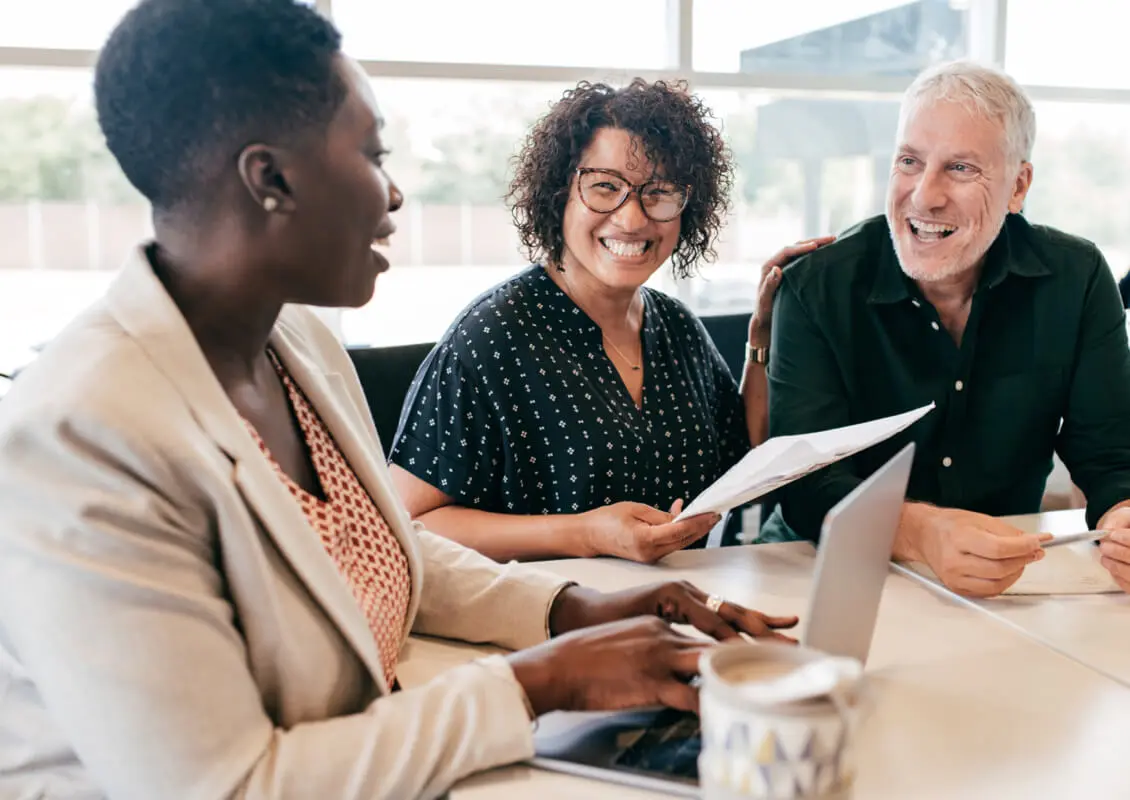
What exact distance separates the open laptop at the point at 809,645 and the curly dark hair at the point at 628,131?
1019 mm

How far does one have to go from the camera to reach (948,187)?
5.87 ft

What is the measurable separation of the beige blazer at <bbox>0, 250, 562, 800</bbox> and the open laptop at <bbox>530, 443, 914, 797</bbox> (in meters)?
0.08

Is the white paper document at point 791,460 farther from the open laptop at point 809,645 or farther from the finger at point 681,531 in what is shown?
the open laptop at point 809,645

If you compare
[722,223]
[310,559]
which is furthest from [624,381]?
[310,559]

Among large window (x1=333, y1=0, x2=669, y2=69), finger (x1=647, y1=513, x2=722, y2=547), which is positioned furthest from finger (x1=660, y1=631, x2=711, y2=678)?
large window (x1=333, y1=0, x2=669, y2=69)

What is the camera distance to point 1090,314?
6.09ft

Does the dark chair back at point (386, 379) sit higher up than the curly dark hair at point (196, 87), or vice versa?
the curly dark hair at point (196, 87)

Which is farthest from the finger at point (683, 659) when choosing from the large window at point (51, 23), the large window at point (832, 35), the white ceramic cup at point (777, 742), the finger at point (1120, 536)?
the large window at point (832, 35)

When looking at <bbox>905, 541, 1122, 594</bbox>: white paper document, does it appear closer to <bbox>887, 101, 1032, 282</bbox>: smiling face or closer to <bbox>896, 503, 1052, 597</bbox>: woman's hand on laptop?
<bbox>896, 503, 1052, 597</bbox>: woman's hand on laptop

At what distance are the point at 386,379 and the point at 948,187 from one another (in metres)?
1.03

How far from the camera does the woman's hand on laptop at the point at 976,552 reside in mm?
1347

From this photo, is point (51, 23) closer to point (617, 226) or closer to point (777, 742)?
point (617, 226)

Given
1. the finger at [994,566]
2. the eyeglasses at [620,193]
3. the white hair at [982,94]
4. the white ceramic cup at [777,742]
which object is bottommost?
the finger at [994,566]

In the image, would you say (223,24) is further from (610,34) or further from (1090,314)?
A: (610,34)
